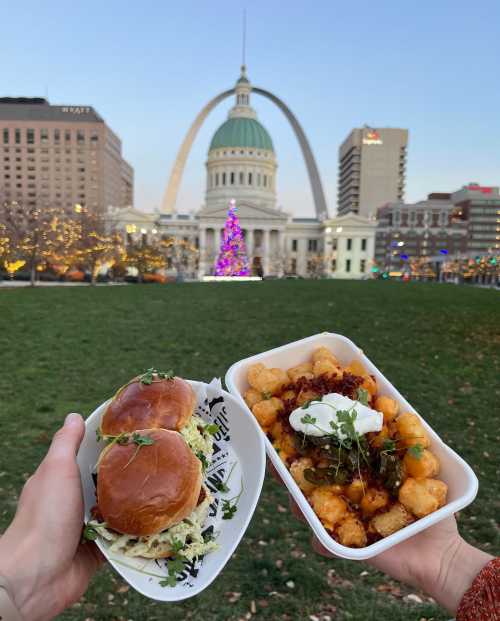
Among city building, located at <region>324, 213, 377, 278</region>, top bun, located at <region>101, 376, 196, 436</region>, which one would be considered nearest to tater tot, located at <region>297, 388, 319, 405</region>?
top bun, located at <region>101, 376, 196, 436</region>

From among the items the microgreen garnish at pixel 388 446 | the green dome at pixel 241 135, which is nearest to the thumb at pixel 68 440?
the microgreen garnish at pixel 388 446

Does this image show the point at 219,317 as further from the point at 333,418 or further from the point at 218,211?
the point at 218,211

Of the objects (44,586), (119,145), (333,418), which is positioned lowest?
(44,586)

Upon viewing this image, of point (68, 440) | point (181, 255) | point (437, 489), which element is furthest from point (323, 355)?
point (181, 255)

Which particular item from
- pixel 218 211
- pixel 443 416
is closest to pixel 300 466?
pixel 443 416

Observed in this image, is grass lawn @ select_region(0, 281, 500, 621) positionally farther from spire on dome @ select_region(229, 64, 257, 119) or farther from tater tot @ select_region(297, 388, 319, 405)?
spire on dome @ select_region(229, 64, 257, 119)

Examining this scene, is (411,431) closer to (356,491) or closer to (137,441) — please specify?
(356,491)
